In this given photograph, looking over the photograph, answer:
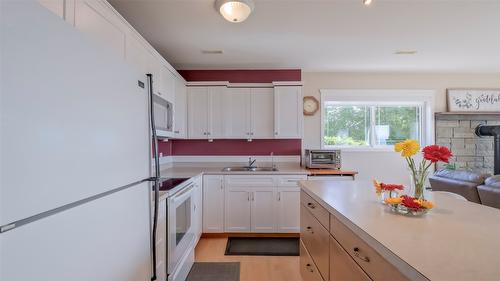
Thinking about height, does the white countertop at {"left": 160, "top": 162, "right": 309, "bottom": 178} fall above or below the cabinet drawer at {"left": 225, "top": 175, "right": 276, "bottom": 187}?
above

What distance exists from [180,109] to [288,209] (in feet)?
6.38

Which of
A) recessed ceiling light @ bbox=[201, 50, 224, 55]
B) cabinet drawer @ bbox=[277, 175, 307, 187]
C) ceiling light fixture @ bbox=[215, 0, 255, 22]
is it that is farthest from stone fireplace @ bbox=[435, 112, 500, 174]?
ceiling light fixture @ bbox=[215, 0, 255, 22]

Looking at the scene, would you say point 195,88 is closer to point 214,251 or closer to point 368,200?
point 214,251

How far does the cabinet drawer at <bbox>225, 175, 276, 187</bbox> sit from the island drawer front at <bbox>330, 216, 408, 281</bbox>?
1.78 metres

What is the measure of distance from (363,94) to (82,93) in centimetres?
403

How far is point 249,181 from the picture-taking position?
3.14 metres

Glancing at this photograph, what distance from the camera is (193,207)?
8.75ft

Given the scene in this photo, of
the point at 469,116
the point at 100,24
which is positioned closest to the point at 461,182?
the point at 469,116

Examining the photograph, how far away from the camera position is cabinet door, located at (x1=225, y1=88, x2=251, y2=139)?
3543 mm

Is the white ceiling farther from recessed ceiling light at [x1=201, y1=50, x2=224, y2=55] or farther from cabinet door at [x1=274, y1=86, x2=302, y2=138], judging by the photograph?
cabinet door at [x1=274, y1=86, x2=302, y2=138]

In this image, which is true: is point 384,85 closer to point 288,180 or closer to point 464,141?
point 464,141

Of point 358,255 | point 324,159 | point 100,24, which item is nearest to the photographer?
point 358,255

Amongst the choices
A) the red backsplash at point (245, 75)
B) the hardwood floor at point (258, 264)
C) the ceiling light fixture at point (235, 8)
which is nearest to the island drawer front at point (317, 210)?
the hardwood floor at point (258, 264)

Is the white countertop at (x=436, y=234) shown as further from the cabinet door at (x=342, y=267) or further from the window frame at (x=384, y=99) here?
the window frame at (x=384, y=99)
